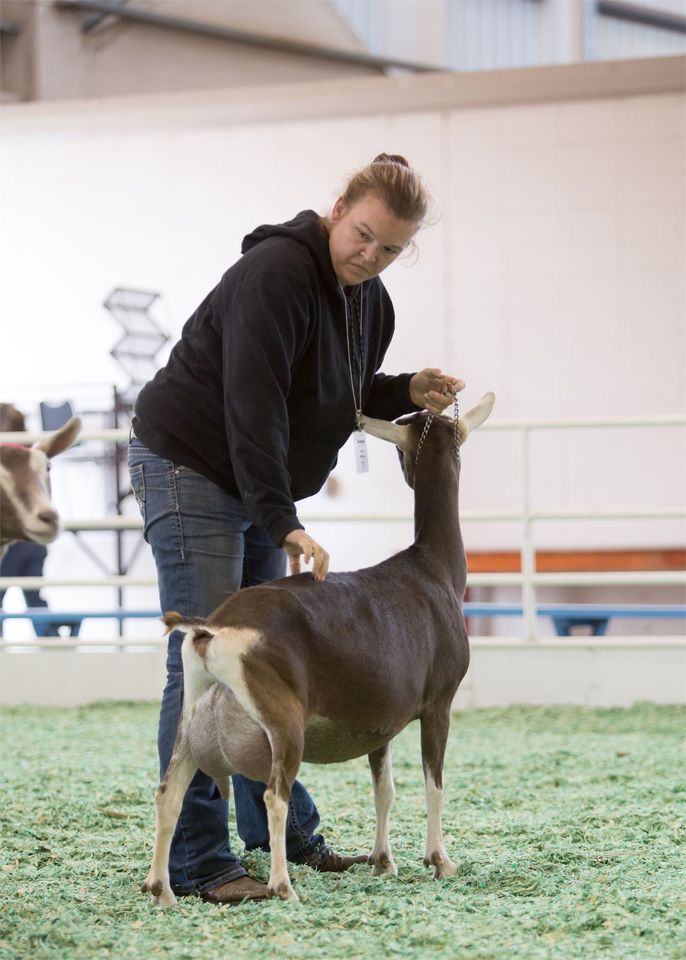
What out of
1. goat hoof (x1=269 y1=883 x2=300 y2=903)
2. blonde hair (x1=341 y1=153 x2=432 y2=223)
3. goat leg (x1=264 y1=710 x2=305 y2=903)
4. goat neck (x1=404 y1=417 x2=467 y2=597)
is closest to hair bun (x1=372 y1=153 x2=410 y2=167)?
blonde hair (x1=341 y1=153 x2=432 y2=223)

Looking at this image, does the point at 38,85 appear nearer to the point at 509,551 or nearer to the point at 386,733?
the point at 509,551

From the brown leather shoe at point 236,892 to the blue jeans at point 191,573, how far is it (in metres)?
0.02

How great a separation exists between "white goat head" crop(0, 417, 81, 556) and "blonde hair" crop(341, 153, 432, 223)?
2.58 ft

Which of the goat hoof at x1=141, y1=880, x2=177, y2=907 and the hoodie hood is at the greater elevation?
the hoodie hood

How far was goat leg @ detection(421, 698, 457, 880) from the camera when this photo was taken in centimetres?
247

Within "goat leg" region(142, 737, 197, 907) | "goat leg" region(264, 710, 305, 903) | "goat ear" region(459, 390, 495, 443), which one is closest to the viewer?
"goat leg" region(264, 710, 305, 903)

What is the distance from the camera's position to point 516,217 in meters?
9.06

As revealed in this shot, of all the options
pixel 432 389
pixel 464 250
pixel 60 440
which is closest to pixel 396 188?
pixel 432 389

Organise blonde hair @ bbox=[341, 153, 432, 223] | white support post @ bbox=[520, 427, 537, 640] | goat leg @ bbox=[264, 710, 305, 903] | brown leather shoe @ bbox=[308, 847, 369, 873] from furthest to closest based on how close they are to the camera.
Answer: white support post @ bbox=[520, 427, 537, 640], brown leather shoe @ bbox=[308, 847, 369, 873], blonde hair @ bbox=[341, 153, 432, 223], goat leg @ bbox=[264, 710, 305, 903]

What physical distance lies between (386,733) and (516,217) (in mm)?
7220

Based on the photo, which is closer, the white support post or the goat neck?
the goat neck

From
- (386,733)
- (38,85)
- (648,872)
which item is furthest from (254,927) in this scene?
(38,85)

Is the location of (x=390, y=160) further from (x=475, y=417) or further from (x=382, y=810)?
(x=382, y=810)

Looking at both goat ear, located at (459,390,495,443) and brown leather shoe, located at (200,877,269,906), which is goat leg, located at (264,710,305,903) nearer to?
brown leather shoe, located at (200,877,269,906)
